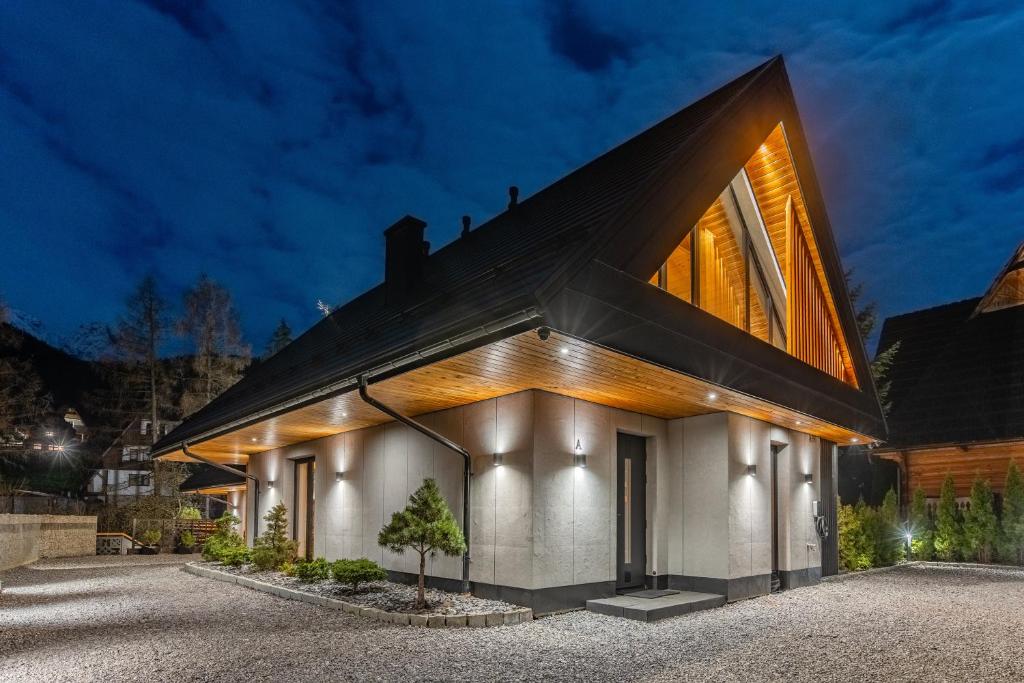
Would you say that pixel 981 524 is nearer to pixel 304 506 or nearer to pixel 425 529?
pixel 425 529

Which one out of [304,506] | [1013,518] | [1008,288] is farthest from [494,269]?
[1008,288]

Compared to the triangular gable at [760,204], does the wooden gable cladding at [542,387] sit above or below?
below

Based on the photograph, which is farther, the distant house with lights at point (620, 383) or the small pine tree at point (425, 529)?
the small pine tree at point (425, 529)

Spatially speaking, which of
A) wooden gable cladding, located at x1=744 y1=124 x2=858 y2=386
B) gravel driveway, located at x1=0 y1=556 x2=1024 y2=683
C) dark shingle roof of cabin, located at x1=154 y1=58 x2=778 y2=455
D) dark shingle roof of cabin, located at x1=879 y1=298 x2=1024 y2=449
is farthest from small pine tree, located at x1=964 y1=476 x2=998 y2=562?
dark shingle roof of cabin, located at x1=154 y1=58 x2=778 y2=455

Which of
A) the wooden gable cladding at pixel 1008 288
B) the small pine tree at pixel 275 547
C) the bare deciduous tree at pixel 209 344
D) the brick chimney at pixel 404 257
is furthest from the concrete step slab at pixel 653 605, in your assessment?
the bare deciduous tree at pixel 209 344

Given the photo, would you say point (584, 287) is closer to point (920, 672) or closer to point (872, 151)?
point (920, 672)

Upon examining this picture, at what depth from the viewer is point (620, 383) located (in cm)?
833

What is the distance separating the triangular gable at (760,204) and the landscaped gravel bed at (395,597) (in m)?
4.34

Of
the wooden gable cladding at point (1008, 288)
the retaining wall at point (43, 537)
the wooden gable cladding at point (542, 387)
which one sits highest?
the wooden gable cladding at point (1008, 288)

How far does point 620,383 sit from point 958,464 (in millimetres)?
15107

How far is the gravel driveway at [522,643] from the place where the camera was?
19.1ft

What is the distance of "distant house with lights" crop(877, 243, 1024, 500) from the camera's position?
17750 mm

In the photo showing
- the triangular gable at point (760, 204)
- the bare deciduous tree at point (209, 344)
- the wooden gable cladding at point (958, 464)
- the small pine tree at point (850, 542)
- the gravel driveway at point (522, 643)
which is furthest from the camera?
the bare deciduous tree at point (209, 344)

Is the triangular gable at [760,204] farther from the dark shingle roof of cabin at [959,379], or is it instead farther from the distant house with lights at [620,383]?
the dark shingle roof of cabin at [959,379]
